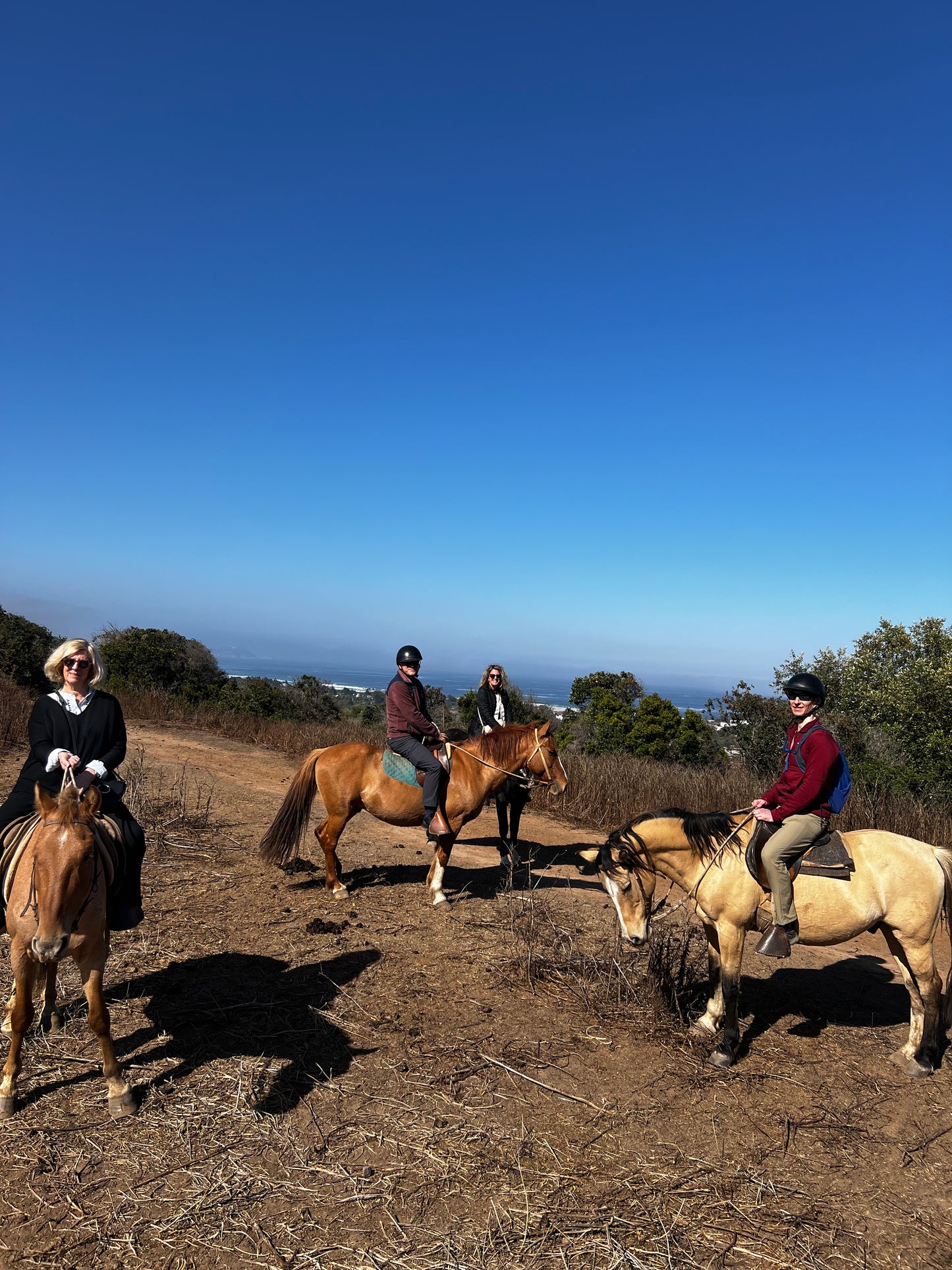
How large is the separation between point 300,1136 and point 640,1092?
2.12 metres

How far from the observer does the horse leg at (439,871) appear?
25.8ft

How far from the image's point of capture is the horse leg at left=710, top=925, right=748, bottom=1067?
5.02 m

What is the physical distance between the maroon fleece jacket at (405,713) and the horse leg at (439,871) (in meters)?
1.19

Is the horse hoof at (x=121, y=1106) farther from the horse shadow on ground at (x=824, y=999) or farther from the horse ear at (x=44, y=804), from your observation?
the horse shadow on ground at (x=824, y=999)

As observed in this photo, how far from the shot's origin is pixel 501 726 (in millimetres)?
9875

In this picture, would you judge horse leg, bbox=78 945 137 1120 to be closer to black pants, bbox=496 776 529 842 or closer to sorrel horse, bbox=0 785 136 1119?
sorrel horse, bbox=0 785 136 1119

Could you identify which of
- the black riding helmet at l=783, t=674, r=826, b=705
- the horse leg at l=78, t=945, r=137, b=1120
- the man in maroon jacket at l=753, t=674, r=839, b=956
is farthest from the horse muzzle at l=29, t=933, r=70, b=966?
the black riding helmet at l=783, t=674, r=826, b=705

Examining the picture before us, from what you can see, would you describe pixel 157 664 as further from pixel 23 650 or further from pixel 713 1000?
pixel 713 1000

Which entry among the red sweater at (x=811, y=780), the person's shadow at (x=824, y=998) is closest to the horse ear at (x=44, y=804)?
the red sweater at (x=811, y=780)

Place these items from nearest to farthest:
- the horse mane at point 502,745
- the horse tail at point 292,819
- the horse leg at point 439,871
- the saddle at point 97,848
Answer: the saddle at point 97,848
the horse leg at point 439,871
the horse tail at point 292,819
the horse mane at point 502,745

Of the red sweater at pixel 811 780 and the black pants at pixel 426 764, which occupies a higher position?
the red sweater at pixel 811 780

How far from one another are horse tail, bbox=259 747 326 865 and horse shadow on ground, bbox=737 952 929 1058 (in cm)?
481

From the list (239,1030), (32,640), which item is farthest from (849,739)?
(32,640)

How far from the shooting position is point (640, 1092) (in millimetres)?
4609
